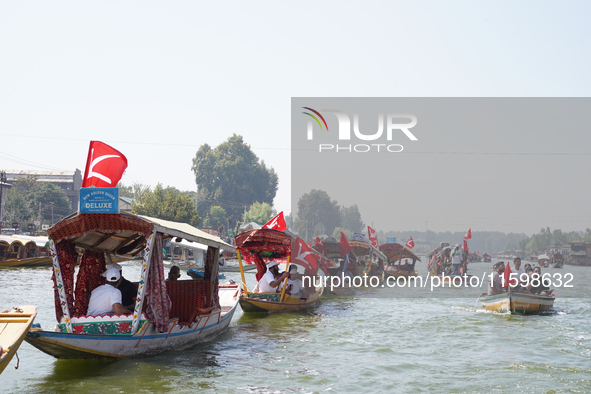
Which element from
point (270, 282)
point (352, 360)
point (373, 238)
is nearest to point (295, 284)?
point (270, 282)

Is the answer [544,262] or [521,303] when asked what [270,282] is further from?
[544,262]

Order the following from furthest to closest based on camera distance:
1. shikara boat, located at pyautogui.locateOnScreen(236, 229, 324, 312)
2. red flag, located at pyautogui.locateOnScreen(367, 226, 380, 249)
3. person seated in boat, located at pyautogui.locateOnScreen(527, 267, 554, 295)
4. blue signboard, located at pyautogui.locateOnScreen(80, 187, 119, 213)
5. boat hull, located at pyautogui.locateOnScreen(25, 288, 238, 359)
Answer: red flag, located at pyautogui.locateOnScreen(367, 226, 380, 249) < person seated in boat, located at pyautogui.locateOnScreen(527, 267, 554, 295) < shikara boat, located at pyautogui.locateOnScreen(236, 229, 324, 312) < blue signboard, located at pyautogui.locateOnScreen(80, 187, 119, 213) < boat hull, located at pyautogui.locateOnScreen(25, 288, 238, 359)

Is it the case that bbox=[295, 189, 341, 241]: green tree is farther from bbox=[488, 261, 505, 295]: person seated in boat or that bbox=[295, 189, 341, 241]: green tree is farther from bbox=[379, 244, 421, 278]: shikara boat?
bbox=[488, 261, 505, 295]: person seated in boat

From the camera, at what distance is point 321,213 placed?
134 meters

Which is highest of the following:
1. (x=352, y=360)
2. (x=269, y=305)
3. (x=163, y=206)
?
(x=163, y=206)

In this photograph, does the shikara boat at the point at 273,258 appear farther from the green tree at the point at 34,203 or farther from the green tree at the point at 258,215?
the green tree at the point at 258,215

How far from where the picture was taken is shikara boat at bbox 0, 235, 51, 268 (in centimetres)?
3609

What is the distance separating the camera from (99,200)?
870cm

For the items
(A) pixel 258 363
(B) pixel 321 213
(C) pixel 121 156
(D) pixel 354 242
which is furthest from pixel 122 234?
(B) pixel 321 213

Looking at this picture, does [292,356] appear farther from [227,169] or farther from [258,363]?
[227,169]

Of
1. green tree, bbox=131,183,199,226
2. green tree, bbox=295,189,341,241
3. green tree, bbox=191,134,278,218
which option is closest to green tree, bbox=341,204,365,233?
green tree, bbox=295,189,341,241

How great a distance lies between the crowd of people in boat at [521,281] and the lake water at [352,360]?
961 millimetres

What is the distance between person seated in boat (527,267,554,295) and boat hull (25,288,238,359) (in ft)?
37.7

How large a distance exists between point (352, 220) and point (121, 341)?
496 feet
